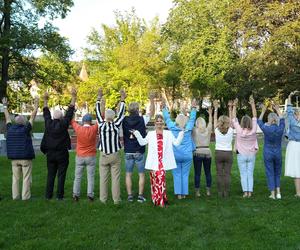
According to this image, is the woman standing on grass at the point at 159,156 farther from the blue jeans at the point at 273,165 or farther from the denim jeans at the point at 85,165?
the blue jeans at the point at 273,165

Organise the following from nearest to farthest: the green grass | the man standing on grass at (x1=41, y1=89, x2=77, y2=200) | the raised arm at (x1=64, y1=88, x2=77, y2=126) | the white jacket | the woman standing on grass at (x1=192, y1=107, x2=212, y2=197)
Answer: the green grass
the white jacket
the raised arm at (x1=64, y1=88, x2=77, y2=126)
the man standing on grass at (x1=41, y1=89, x2=77, y2=200)
the woman standing on grass at (x1=192, y1=107, x2=212, y2=197)

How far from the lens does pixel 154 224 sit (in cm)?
762

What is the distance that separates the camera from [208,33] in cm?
4794

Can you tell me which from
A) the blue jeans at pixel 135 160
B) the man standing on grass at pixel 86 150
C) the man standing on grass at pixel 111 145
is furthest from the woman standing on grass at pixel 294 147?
the man standing on grass at pixel 86 150

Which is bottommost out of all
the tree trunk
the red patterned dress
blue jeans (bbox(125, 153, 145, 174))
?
the red patterned dress

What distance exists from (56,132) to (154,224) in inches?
125

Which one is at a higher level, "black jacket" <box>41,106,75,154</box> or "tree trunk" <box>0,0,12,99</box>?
"tree trunk" <box>0,0,12,99</box>

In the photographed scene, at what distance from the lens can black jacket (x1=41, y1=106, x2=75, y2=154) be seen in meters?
9.56

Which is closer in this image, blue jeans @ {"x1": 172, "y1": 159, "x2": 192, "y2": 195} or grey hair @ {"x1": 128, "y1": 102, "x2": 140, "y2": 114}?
grey hair @ {"x1": 128, "y1": 102, "x2": 140, "y2": 114}

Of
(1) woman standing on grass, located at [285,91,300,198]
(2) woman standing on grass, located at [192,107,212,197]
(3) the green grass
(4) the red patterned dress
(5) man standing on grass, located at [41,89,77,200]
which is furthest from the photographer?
(2) woman standing on grass, located at [192,107,212,197]

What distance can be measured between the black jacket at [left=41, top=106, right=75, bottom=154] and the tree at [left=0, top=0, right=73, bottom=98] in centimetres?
2143

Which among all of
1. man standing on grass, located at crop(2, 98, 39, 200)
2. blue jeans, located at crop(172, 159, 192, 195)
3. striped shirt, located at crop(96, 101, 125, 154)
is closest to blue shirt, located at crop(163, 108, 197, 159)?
blue jeans, located at crop(172, 159, 192, 195)

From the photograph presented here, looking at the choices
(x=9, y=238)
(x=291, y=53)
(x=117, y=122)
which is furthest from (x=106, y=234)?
(x=291, y=53)

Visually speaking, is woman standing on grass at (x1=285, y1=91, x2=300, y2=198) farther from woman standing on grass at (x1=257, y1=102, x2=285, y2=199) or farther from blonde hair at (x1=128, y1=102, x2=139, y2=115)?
blonde hair at (x1=128, y1=102, x2=139, y2=115)
